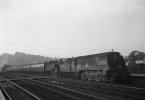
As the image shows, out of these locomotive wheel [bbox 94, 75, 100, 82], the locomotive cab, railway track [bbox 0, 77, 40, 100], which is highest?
the locomotive cab

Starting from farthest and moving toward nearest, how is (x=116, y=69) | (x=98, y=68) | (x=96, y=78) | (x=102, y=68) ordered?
(x=96, y=78)
(x=98, y=68)
(x=102, y=68)
(x=116, y=69)

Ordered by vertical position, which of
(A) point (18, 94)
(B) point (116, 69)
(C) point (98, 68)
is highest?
(C) point (98, 68)

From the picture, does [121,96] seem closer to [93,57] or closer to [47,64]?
[93,57]

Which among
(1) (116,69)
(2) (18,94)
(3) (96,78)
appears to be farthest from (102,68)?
(2) (18,94)

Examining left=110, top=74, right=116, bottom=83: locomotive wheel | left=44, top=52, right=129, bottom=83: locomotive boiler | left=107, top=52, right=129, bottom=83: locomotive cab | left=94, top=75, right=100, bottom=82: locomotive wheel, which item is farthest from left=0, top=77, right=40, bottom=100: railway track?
left=107, top=52, right=129, bottom=83: locomotive cab

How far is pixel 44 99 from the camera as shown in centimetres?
1173

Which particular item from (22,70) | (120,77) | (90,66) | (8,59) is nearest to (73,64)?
(90,66)

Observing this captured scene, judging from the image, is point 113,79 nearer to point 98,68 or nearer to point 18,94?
point 98,68

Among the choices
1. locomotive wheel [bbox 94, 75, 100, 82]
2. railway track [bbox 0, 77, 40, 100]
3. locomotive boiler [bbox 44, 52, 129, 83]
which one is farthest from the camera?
locomotive wheel [bbox 94, 75, 100, 82]

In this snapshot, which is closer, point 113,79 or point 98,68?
point 113,79

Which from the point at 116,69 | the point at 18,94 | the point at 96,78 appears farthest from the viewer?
the point at 96,78

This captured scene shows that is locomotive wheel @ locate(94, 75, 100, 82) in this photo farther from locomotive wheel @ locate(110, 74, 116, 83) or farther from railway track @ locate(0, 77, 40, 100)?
railway track @ locate(0, 77, 40, 100)

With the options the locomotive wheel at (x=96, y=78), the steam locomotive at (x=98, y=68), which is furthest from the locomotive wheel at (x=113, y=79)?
the locomotive wheel at (x=96, y=78)

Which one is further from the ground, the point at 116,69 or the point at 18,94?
the point at 116,69
